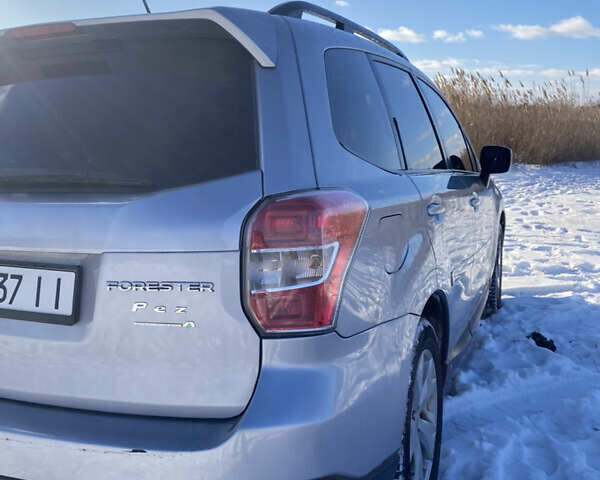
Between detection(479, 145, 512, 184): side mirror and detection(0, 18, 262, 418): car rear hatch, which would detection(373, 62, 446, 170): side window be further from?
detection(0, 18, 262, 418): car rear hatch

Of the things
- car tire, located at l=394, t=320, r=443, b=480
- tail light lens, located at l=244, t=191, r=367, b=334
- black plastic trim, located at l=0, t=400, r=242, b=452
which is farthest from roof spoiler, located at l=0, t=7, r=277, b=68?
car tire, located at l=394, t=320, r=443, b=480

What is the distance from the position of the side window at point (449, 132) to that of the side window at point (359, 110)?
3.01ft

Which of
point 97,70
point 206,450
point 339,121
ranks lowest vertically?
point 206,450

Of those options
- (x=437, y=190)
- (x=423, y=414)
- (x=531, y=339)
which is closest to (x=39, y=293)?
(x=423, y=414)

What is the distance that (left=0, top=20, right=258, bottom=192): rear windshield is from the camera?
1.58 metres

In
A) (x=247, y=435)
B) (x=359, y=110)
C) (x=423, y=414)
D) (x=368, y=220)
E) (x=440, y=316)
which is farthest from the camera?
Answer: (x=440, y=316)

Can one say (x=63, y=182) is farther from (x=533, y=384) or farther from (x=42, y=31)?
(x=533, y=384)

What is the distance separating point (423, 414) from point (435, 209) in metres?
0.75

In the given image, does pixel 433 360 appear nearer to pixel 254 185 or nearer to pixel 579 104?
pixel 254 185

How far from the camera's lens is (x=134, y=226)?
1.49 metres

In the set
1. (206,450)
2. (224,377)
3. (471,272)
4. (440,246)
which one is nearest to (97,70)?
(224,377)

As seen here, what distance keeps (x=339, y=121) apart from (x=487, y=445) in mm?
1708

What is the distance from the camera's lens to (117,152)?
164 centimetres

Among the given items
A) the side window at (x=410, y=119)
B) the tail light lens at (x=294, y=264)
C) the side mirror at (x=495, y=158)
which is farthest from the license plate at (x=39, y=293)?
the side mirror at (x=495, y=158)
